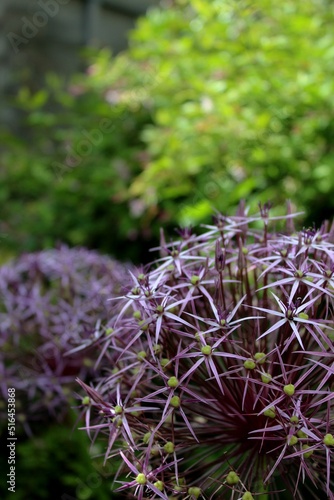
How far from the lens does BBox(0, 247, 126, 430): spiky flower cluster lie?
152 cm

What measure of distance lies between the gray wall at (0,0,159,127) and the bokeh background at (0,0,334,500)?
1.17 ft

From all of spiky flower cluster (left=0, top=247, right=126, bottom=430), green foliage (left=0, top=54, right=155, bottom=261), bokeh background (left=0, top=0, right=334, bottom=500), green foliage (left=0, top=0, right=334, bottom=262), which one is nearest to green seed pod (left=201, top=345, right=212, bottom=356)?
spiky flower cluster (left=0, top=247, right=126, bottom=430)

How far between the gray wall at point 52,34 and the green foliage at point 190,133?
3.23ft

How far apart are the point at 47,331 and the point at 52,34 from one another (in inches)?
162

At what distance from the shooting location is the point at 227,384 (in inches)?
38.3

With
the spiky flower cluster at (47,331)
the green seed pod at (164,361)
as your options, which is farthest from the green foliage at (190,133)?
the green seed pod at (164,361)

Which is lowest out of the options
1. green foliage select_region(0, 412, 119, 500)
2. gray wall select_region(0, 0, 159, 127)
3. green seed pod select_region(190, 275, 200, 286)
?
green foliage select_region(0, 412, 119, 500)

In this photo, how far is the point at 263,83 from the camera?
8.41 ft

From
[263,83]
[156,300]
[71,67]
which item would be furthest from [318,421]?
[71,67]

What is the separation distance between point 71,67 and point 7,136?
1460 mm

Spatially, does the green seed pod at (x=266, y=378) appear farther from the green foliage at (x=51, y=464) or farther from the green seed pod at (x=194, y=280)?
the green foliage at (x=51, y=464)

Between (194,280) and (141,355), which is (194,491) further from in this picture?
(194,280)

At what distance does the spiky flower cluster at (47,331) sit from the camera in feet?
4.98

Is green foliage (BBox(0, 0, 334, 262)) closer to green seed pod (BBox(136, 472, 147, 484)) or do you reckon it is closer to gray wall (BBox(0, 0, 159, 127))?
gray wall (BBox(0, 0, 159, 127))
